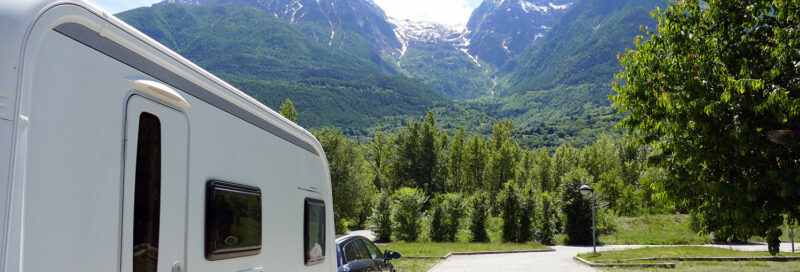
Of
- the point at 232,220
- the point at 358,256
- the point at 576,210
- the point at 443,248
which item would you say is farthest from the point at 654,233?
the point at 232,220

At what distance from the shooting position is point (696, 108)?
8.95 m

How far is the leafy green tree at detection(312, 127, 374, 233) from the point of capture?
34188mm

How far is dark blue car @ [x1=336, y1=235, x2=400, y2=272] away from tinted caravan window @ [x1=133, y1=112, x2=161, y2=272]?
511cm

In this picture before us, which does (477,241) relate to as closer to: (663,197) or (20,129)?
(663,197)

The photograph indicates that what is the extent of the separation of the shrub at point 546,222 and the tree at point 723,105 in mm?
21155

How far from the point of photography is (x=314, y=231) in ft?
17.4

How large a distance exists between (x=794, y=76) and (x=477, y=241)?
23406 mm

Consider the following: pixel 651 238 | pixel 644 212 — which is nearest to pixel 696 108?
pixel 651 238

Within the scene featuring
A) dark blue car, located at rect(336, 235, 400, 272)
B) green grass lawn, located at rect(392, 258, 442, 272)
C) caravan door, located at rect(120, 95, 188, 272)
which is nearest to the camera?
caravan door, located at rect(120, 95, 188, 272)

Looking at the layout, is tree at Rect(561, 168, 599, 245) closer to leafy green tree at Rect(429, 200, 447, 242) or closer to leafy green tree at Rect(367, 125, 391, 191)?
leafy green tree at Rect(429, 200, 447, 242)

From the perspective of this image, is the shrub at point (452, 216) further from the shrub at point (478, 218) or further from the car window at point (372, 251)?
the car window at point (372, 251)

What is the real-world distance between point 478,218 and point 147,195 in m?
29.5

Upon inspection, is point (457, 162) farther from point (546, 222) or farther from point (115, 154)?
point (115, 154)

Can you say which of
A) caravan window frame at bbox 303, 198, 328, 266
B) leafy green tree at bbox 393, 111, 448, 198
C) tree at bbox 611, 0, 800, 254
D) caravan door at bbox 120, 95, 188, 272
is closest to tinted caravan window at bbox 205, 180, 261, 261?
caravan door at bbox 120, 95, 188, 272
